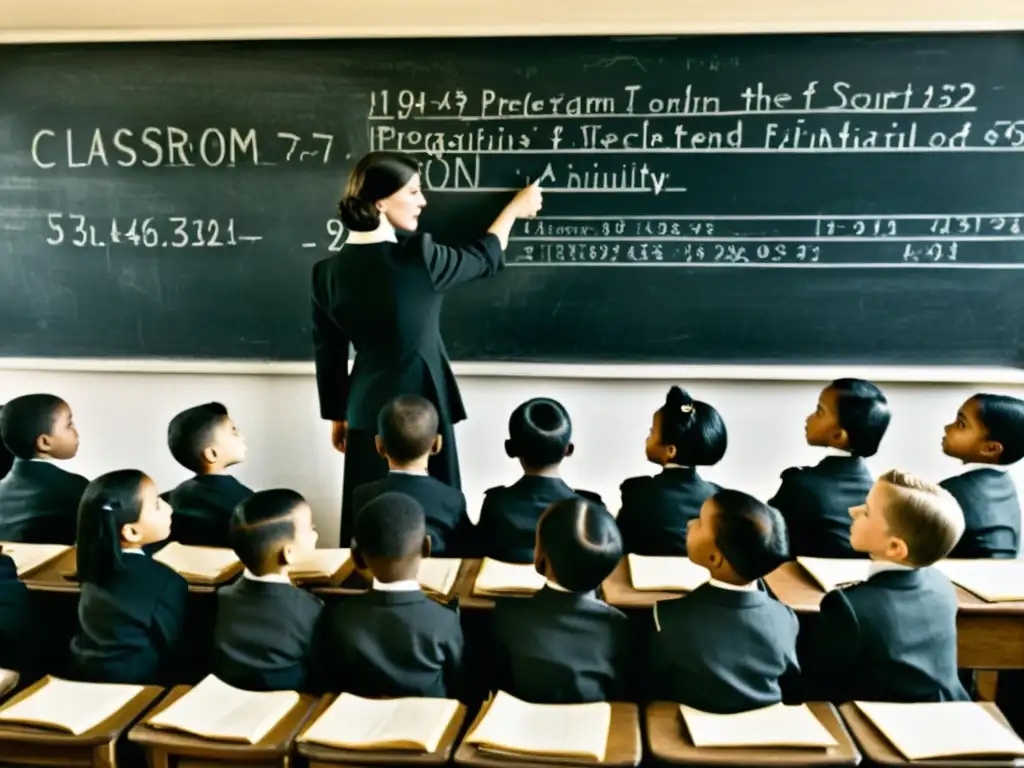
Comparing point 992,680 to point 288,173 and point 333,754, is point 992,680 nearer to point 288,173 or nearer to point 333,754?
point 333,754

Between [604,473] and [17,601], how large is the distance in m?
1.91

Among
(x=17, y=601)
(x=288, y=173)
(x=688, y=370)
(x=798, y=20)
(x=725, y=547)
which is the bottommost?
(x=17, y=601)

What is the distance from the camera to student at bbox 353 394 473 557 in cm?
216

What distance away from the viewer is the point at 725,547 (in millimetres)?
1614

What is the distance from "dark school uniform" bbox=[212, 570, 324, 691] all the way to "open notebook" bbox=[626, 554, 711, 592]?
0.71 m

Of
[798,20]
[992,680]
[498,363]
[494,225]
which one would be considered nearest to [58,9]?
[494,225]

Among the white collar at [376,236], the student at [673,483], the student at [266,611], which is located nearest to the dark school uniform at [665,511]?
the student at [673,483]

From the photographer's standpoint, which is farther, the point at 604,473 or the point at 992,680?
the point at 604,473

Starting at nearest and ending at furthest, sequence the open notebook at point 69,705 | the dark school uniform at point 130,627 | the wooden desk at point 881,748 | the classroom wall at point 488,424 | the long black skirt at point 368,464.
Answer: the wooden desk at point 881,748 → the open notebook at point 69,705 → the dark school uniform at point 130,627 → the long black skirt at point 368,464 → the classroom wall at point 488,424

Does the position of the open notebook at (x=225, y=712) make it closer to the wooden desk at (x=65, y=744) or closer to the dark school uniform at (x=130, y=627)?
the wooden desk at (x=65, y=744)

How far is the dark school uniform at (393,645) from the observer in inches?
64.6

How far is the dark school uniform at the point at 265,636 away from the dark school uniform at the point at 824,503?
1257 mm

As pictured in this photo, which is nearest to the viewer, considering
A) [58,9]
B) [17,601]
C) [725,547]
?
[725,547]

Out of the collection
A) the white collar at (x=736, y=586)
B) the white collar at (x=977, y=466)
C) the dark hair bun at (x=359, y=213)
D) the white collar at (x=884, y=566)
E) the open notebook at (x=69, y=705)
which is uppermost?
the dark hair bun at (x=359, y=213)
